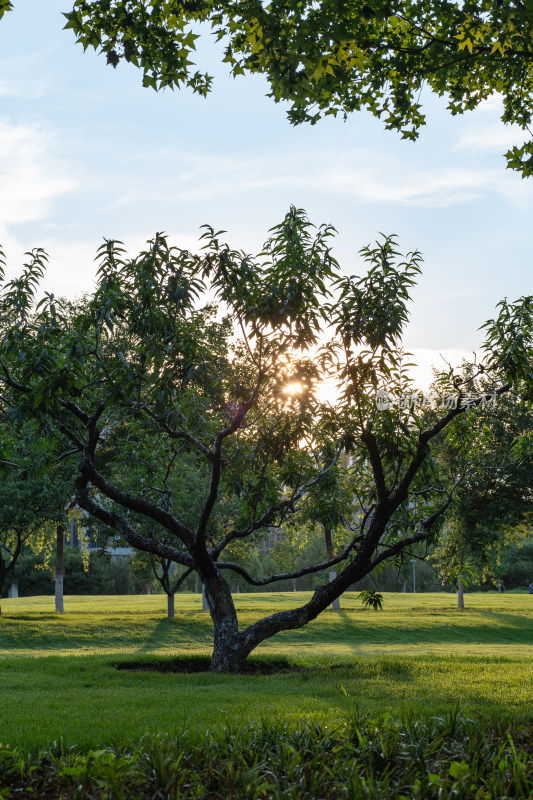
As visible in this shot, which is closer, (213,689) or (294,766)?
(294,766)

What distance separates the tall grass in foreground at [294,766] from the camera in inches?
179

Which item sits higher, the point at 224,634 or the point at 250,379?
the point at 250,379

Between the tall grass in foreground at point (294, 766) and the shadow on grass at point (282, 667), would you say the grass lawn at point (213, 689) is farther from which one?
the tall grass in foreground at point (294, 766)

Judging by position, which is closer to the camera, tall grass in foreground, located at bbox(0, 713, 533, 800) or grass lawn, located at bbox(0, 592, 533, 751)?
tall grass in foreground, located at bbox(0, 713, 533, 800)

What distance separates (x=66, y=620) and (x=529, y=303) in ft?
83.8

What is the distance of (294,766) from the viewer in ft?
16.0

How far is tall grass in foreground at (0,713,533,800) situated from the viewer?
456 centimetres

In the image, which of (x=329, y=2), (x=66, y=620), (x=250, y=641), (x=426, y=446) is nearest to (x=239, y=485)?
(x=250, y=641)

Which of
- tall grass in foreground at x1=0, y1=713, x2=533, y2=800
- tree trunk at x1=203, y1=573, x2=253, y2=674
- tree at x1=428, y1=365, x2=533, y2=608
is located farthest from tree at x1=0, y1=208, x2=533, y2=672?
tree at x1=428, y1=365, x2=533, y2=608

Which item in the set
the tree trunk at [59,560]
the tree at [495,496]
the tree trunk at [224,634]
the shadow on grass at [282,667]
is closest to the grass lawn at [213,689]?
the shadow on grass at [282,667]

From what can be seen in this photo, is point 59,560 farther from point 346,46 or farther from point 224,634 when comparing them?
point 346,46

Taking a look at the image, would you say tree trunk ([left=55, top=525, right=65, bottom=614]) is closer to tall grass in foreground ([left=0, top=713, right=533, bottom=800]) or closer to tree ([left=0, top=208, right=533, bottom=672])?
tree ([left=0, top=208, right=533, bottom=672])

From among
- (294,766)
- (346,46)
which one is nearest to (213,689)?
(294,766)

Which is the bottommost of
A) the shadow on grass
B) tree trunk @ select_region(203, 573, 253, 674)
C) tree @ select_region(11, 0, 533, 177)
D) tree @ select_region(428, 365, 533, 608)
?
the shadow on grass
